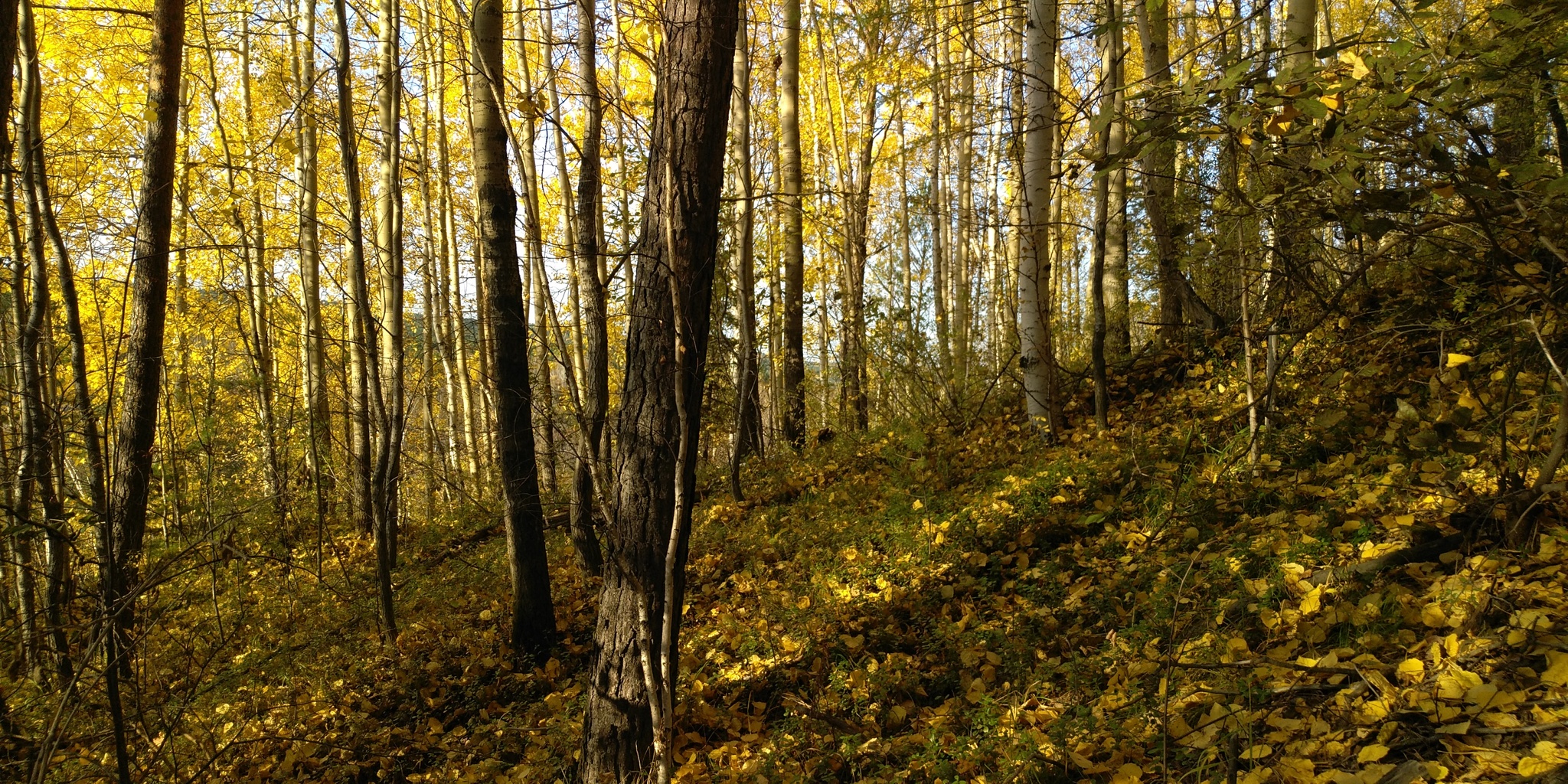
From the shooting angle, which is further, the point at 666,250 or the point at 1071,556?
the point at 1071,556

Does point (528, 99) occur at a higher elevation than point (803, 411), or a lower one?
higher

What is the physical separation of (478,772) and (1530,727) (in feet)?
12.8

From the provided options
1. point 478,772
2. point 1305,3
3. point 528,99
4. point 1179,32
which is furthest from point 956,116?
point 478,772

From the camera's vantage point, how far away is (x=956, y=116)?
13.4m

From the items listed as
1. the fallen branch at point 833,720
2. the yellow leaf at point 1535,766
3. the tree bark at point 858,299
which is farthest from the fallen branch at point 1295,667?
the tree bark at point 858,299

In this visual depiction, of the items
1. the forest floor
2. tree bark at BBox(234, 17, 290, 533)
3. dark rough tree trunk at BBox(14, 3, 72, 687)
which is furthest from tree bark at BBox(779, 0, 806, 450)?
dark rough tree trunk at BBox(14, 3, 72, 687)

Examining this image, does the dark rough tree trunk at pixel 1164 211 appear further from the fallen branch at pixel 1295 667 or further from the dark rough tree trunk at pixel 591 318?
the dark rough tree trunk at pixel 591 318

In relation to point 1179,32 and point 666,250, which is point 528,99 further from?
point 1179,32

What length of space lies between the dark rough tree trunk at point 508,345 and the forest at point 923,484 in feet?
0.10

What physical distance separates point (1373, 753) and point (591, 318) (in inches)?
149

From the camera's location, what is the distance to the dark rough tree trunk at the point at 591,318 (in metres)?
3.07

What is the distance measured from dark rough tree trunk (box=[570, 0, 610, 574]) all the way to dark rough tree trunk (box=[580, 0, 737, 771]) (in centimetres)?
24

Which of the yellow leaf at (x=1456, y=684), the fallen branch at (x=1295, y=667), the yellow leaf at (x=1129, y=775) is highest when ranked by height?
the yellow leaf at (x=1456, y=684)

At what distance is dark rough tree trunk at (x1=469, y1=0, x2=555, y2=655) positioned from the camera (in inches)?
173
